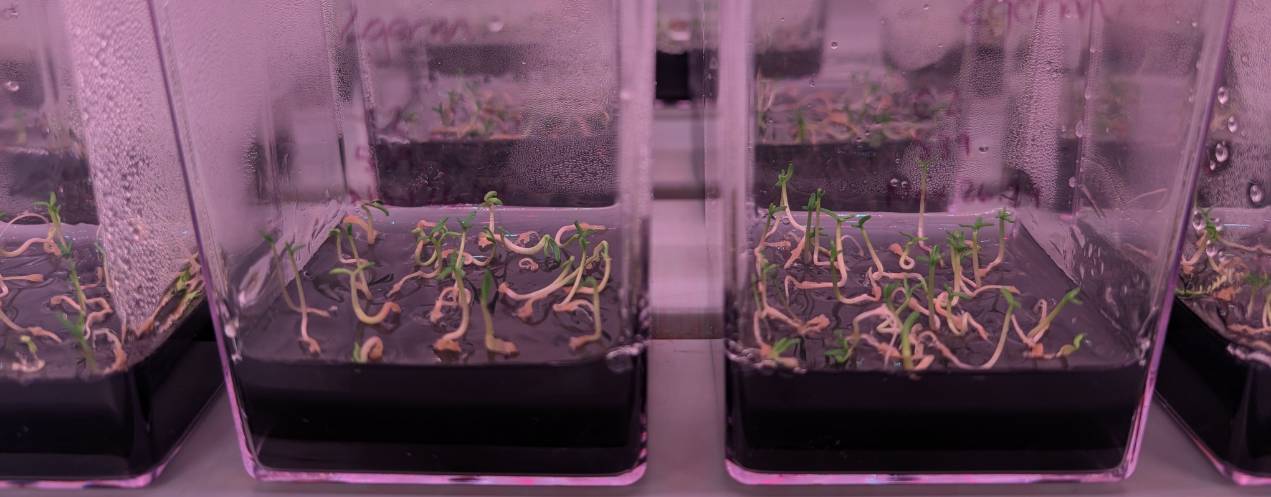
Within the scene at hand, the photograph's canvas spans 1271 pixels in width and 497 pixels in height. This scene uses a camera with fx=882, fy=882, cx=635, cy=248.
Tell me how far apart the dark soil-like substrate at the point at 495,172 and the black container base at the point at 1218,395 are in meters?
0.38

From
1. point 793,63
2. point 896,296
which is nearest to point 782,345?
point 896,296

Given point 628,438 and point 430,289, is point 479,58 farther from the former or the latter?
point 628,438

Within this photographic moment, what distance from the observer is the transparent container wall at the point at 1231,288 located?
1.64ft

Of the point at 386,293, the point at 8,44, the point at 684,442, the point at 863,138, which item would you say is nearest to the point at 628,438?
the point at 684,442

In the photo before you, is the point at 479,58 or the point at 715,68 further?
the point at 479,58

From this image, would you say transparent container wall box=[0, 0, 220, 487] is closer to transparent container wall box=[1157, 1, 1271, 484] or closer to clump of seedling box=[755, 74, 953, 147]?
clump of seedling box=[755, 74, 953, 147]

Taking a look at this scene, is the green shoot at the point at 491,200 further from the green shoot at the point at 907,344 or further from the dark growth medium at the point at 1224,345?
the dark growth medium at the point at 1224,345

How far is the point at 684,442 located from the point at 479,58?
318mm

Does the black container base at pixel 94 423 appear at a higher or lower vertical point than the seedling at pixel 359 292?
lower

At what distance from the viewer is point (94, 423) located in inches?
19.6

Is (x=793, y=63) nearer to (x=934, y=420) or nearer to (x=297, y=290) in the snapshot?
(x=934, y=420)

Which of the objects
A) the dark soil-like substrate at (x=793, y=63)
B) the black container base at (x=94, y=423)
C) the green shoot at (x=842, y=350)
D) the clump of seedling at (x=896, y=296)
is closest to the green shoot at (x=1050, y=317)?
the clump of seedling at (x=896, y=296)

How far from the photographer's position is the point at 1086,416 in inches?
19.1

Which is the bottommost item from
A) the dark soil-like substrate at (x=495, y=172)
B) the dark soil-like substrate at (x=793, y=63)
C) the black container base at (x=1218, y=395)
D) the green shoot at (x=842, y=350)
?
the black container base at (x=1218, y=395)
